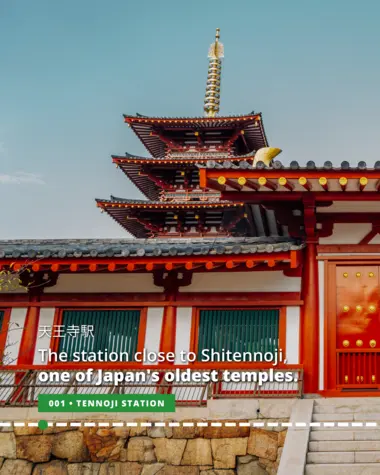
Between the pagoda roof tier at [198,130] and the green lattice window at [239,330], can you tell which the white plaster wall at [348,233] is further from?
the pagoda roof tier at [198,130]

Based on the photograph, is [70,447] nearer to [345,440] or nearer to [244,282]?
[345,440]

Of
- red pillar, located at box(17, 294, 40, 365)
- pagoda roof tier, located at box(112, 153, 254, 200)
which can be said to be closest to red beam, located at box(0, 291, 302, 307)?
red pillar, located at box(17, 294, 40, 365)

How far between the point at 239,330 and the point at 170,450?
11.2 ft

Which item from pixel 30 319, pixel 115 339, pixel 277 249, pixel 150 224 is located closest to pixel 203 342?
pixel 115 339

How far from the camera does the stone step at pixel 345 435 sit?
29.4 ft

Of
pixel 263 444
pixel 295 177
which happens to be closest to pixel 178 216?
pixel 295 177

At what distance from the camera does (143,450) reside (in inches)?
403

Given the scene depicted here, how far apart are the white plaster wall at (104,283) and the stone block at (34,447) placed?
3812 millimetres

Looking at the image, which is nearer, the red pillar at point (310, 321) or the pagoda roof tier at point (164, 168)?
the red pillar at point (310, 321)

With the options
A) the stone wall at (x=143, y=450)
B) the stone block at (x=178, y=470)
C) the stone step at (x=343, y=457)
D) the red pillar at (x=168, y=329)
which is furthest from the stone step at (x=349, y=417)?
the red pillar at (x=168, y=329)

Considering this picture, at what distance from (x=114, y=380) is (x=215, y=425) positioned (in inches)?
122

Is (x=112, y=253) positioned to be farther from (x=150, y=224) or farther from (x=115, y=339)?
(x=150, y=224)

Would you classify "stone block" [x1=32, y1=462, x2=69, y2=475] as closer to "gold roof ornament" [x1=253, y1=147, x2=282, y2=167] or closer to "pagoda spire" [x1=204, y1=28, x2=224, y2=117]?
"gold roof ornament" [x1=253, y1=147, x2=282, y2=167]

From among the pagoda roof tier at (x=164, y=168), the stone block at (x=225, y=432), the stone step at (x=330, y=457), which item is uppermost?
the pagoda roof tier at (x=164, y=168)
